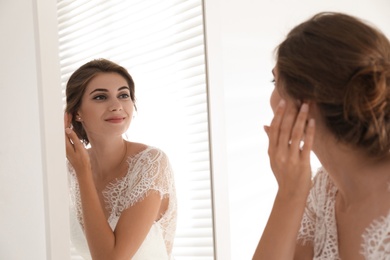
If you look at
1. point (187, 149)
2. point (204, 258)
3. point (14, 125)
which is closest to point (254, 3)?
point (187, 149)

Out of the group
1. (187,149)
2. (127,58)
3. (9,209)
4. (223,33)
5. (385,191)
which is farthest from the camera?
(223,33)

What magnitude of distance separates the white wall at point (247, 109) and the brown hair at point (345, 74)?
0.76 meters

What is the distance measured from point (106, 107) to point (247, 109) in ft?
2.11

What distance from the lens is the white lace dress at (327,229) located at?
32.5 inches

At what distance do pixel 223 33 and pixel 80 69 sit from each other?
2.17 feet

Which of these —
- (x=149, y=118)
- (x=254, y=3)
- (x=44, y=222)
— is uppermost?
(x=254, y=3)

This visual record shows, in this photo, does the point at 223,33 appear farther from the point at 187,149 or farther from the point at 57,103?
the point at 57,103

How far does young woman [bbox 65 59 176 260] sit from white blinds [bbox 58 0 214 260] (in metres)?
0.03

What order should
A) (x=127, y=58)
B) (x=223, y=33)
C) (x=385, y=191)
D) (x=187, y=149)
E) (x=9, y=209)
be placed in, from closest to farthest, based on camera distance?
(x=385, y=191) < (x=9, y=209) < (x=127, y=58) < (x=187, y=149) < (x=223, y=33)

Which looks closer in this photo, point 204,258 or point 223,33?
point 204,258

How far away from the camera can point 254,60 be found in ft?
5.57

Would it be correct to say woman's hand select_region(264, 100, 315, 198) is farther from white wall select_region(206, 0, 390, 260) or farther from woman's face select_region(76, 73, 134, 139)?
white wall select_region(206, 0, 390, 260)

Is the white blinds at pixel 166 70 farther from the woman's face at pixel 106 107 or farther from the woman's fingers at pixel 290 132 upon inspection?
the woman's fingers at pixel 290 132

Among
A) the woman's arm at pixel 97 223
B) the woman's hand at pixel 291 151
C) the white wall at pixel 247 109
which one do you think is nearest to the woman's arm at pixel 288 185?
the woman's hand at pixel 291 151
